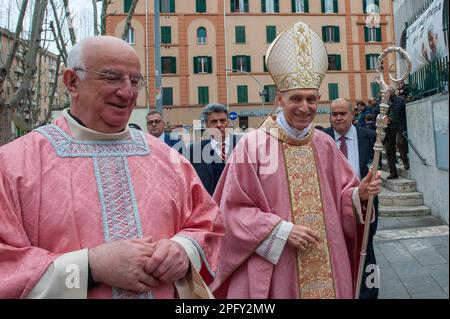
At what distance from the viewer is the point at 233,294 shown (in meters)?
2.58

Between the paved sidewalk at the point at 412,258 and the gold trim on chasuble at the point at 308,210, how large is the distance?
0.40m

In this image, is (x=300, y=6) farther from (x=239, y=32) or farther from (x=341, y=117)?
(x=341, y=117)

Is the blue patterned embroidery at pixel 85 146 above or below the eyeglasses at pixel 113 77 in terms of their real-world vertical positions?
below

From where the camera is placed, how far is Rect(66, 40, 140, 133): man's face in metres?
1.78

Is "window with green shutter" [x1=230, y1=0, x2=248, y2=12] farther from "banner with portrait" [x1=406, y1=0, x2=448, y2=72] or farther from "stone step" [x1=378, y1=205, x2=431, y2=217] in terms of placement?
"stone step" [x1=378, y1=205, x2=431, y2=217]

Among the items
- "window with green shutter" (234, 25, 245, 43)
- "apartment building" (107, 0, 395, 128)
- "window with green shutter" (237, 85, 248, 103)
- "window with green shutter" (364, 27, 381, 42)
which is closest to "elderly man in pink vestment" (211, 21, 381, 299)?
"apartment building" (107, 0, 395, 128)

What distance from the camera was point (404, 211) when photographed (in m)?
7.09

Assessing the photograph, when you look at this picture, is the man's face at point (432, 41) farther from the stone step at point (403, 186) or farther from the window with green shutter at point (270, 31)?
the window with green shutter at point (270, 31)

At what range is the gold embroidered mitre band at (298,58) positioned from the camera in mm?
2680

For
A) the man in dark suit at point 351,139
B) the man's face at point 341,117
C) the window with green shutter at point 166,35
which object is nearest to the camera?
the man in dark suit at point 351,139

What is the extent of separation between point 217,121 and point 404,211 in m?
4.28

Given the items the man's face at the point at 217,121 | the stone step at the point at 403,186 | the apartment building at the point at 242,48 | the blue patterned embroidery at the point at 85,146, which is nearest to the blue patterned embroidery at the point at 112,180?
the blue patterned embroidery at the point at 85,146

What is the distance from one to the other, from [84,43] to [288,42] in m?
1.40
